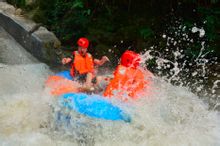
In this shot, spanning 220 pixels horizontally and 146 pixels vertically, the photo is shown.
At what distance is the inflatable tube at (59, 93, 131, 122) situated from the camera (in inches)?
236

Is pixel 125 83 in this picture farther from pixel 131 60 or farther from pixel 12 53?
pixel 12 53

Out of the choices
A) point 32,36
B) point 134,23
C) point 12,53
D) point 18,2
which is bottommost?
point 12,53

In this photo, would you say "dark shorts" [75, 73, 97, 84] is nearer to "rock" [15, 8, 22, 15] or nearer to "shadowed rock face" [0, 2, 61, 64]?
"shadowed rock face" [0, 2, 61, 64]

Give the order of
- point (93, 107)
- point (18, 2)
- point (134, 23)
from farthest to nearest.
Answer: point (18, 2), point (134, 23), point (93, 107)

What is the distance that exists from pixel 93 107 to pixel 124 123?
1.47 ft

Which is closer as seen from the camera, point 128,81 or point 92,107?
point 92,107

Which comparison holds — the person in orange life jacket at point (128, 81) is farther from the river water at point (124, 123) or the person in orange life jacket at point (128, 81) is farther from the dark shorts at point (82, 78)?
the dark shorts at point (82, 78)

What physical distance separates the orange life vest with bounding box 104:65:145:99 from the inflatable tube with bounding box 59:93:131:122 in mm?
321

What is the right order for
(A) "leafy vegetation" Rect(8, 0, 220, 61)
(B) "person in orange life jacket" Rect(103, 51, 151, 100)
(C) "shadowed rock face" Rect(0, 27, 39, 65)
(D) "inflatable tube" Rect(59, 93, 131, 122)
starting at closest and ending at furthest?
(D) "inflatable tube" Rect(59, 93, 131, 122) → (B) "person in orange life jacket" Rect(103, 51, 151, 100) → (A) "leafy vegetation" Rect(8, 0, 220, 61) → (C) "shadowed rock face" Rect(0, 27, 39, 65)

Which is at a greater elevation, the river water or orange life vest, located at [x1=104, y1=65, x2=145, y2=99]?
orange life vest, located at [x1=104, y1=65, x2=145, y2=99]

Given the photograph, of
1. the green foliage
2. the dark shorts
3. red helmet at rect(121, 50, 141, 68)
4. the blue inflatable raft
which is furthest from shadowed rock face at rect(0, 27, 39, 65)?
the blue inflatable raft

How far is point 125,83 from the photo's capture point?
6473 millimetres

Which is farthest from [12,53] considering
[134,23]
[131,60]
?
[131,60]

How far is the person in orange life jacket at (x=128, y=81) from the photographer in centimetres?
643
